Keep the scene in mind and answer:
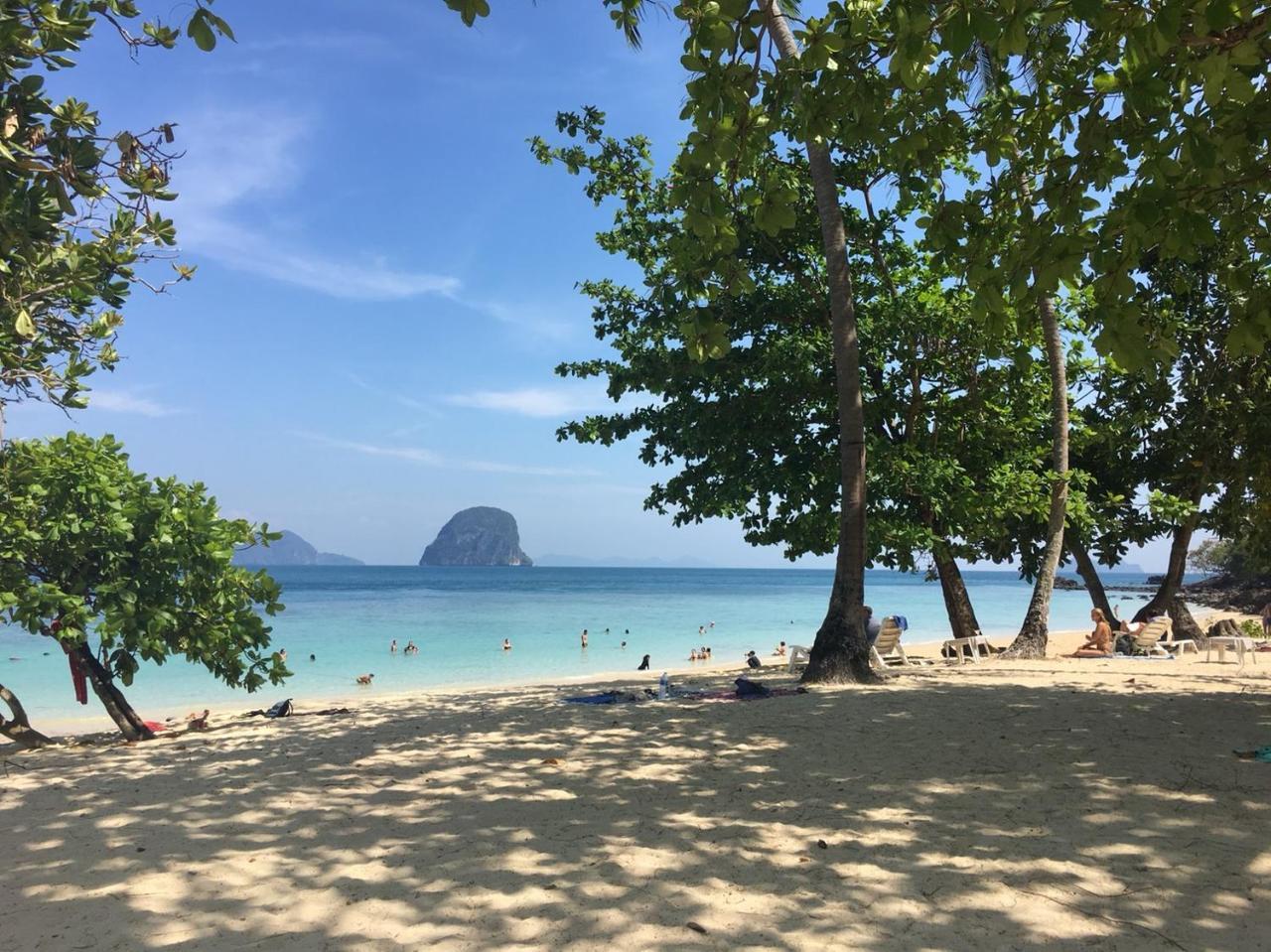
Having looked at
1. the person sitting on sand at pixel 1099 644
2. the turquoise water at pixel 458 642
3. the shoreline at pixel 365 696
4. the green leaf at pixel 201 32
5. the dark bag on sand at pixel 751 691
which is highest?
the green leaf at pixel 201 32

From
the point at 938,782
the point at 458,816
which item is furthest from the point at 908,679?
the point at 458,816

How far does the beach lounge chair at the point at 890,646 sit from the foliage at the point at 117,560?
1047 cm

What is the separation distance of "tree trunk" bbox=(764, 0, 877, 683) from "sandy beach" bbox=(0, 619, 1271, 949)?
273cm

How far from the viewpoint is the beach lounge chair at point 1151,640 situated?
15625 mm

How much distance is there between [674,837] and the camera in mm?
4289

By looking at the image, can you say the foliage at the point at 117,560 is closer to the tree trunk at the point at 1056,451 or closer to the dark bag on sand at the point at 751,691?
the dark bag on sand at the point at 751,691

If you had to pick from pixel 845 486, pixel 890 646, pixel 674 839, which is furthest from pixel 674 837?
pixel 890 646

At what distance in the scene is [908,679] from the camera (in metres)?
10.9

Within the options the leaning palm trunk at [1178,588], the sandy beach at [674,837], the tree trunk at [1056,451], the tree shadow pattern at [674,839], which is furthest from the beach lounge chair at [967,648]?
the tree shadow pattern at [674,839]

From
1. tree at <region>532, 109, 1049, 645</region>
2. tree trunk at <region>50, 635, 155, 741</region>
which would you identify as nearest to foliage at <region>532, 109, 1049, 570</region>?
tree at <region>532, 109, 1049, 645</region>

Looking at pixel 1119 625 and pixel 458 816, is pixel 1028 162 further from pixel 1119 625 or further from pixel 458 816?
pixel 1119 625

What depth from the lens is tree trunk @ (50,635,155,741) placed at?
33.2 feet

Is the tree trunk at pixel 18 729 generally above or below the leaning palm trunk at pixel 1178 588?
below

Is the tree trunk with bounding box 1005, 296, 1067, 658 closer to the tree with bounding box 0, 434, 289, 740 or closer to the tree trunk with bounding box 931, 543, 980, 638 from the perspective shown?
the tree trunk with bounding box 931, 543, 980, 638
